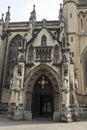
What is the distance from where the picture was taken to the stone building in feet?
59.8

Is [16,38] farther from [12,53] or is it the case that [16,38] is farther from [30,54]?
[30,54]

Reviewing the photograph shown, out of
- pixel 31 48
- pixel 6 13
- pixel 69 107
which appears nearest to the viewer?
pixel 69 107

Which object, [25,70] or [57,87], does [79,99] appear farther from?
[25,70]

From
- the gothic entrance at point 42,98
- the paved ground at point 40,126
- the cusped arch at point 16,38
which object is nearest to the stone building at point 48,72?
the gothic entrance at point 42,98

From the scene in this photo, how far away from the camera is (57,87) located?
19.3 meters

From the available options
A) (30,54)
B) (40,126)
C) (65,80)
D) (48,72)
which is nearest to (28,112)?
(48,72)

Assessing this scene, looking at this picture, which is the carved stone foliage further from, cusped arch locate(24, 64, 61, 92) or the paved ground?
the paved ground

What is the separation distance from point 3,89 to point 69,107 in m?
9.49

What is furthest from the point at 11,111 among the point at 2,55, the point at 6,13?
the point at 6,13

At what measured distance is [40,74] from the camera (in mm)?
20125

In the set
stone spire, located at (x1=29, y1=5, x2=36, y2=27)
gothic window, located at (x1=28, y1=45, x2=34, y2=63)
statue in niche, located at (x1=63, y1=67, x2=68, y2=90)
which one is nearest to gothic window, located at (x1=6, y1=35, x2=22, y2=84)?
stone spire, located at (x1=29, y1=5, x2=36, y2=27)

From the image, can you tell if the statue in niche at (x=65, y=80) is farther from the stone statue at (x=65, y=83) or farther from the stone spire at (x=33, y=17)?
the stone spire at (x=33, y=17)

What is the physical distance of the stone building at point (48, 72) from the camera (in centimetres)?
1823

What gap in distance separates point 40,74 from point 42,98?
11.9 feet
